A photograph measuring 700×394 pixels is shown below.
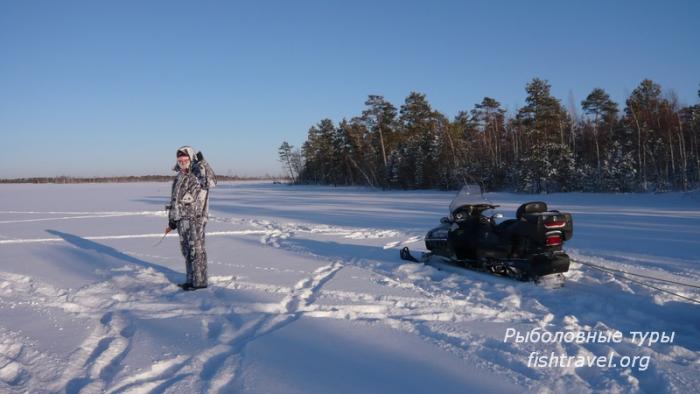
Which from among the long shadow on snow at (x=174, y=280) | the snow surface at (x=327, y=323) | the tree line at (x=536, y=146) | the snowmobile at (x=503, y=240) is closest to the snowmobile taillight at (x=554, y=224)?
the snowmobile at (x=503, y=240)

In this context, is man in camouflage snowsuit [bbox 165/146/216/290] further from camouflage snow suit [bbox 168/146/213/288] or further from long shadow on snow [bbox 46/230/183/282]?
long shadow on snow [bbox 46/230/183/282]

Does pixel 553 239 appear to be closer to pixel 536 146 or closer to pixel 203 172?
pixel 203 172

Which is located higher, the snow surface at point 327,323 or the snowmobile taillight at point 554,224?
the snowmobile taillight at point 554,224

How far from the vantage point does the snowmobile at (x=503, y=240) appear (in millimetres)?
4441

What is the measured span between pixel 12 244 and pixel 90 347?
7266mm

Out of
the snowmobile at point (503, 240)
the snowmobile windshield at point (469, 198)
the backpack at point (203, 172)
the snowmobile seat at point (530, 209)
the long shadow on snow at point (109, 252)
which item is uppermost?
the backpack at point (203, 172)

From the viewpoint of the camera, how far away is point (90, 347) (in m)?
3.15

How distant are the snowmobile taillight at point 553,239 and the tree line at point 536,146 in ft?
68.2

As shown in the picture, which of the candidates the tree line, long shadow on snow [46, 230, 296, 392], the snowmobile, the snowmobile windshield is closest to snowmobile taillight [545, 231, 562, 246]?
the snowmobile

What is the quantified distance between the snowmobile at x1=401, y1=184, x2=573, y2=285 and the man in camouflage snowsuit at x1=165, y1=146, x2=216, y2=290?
2.92 metres

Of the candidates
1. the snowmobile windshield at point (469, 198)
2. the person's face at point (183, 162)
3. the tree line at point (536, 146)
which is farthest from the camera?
the tree line at point (536, 146)

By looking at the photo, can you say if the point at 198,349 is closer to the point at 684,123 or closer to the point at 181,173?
the point at 181,173

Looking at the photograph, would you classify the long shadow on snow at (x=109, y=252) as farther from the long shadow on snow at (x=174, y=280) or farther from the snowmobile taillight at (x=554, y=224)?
the snowmobile taillight at (x=554, y=224)

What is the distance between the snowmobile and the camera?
4441 mm
